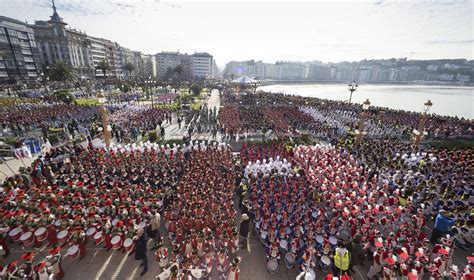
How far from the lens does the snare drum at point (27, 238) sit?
8336 mm

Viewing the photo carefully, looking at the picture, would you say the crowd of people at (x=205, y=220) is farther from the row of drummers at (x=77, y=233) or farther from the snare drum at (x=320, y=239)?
the snare drum at (x=320, y=239)

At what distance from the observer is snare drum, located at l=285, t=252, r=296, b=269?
7.67 metres

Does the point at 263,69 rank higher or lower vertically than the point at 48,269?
higher

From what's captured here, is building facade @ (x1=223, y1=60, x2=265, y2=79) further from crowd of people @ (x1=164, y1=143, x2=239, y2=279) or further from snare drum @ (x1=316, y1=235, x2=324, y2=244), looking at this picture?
snare drum @ (x1=316, y1=235, x2=324, y2=244)

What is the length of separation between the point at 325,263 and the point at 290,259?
1168 millimetres

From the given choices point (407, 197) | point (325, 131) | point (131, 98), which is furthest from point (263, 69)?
point (407, 197)

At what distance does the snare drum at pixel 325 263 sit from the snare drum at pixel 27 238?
11174 mm

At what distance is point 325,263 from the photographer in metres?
7.40

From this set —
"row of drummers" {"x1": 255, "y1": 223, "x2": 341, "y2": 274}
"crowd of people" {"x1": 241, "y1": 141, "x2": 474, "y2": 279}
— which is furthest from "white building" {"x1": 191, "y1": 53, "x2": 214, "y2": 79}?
"row of drummers" {"x1": 255, "y1": 223, "x2": 341, "y2": 274}

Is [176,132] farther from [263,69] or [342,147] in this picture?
[263,69]

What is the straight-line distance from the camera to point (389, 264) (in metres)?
6.82

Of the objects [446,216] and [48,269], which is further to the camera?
[446,216]

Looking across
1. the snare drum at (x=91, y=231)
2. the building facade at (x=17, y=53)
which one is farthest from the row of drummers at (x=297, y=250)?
the building facade at (x=17, y=53)

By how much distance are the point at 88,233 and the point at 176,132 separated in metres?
16.3
